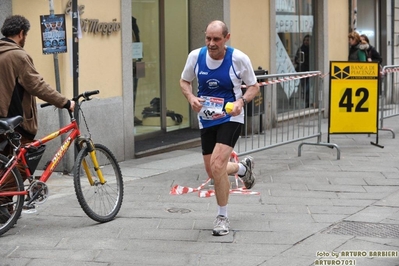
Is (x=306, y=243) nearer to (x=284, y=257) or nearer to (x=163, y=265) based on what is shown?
(x=284, y=257)

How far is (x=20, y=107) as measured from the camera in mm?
7238

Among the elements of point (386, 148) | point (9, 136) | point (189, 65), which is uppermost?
point (189, 65)

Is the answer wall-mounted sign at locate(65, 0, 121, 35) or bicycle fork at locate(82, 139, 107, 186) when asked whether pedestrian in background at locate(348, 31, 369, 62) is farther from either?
bicycle fork at locate(82, 139, 107, 186)

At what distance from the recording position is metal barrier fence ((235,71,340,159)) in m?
11.0

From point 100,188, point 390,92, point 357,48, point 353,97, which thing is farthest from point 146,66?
point 357,48

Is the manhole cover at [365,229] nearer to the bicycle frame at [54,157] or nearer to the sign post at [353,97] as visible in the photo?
the bicycle frame at [54,157]

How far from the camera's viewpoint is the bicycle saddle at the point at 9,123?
664 cm

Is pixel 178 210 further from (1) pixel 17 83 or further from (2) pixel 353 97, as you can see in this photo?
(2) pixel 353 97

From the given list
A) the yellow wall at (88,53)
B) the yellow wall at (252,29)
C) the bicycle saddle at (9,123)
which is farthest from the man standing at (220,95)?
the yellow wall at (252,29)

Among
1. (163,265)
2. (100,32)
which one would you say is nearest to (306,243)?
(163,265)

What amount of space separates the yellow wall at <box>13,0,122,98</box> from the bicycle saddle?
306 cm

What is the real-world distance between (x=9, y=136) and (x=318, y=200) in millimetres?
3331

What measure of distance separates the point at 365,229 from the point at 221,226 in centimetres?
130

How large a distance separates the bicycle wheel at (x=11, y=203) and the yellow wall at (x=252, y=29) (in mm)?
7778
